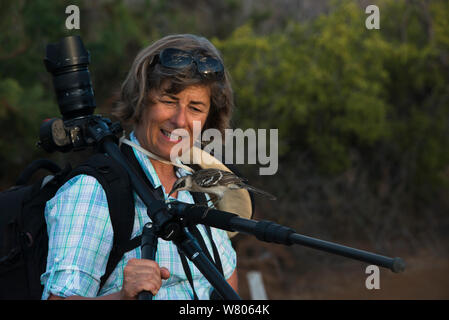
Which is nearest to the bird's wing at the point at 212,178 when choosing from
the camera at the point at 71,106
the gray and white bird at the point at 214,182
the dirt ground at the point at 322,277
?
the gray and white bird at the point at 214,182

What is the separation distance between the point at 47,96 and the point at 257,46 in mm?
2746

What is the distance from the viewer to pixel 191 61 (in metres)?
1.88

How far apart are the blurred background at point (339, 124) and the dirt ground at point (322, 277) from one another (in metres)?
0.02

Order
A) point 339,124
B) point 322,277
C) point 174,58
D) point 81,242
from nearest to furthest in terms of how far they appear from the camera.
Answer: point 81,242 < point 174,58 < point 322,277 < point 339,124

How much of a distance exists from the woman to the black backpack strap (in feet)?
0.08

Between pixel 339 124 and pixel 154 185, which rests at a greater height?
pixel 154 185

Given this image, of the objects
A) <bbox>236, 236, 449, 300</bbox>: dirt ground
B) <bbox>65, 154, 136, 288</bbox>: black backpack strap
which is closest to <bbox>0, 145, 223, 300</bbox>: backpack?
<bbox>65, 154, 136, 288</bbox>: black backpack strap

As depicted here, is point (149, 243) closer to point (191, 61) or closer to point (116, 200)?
point (116, 200)

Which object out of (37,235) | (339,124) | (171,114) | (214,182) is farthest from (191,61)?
(339,124)

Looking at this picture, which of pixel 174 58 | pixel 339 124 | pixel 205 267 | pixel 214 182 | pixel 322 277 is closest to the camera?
pixel 205 267

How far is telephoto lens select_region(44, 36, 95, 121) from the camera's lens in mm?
1938

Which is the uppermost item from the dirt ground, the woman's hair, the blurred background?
the woman's hair

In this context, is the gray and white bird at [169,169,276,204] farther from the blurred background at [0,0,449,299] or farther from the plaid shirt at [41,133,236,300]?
the blurred background at [0,0,449,299]

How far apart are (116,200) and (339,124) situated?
5.72 metres
